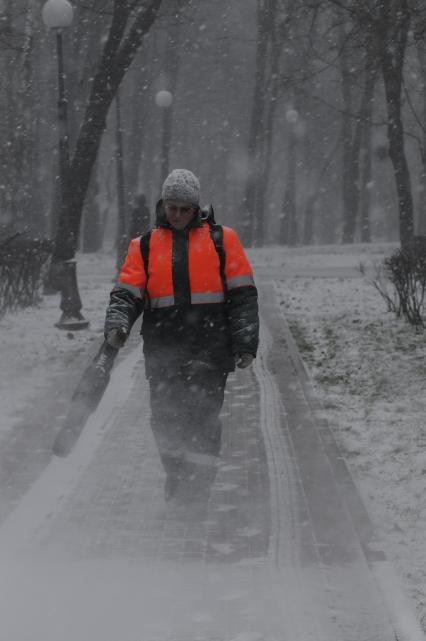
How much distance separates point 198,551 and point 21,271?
10.8 m

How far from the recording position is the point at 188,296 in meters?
5.27

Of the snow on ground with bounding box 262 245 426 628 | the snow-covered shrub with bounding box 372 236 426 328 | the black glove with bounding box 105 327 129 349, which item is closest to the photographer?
the black glove with bounding box 105 327 129 349

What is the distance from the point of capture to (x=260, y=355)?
11406 millimetres

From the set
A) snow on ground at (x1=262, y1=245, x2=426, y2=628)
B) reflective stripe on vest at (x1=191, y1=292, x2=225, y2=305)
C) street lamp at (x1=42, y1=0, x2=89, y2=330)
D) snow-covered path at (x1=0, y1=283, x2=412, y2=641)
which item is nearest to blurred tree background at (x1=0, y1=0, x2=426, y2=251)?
street lamp at (x1=42, y1=0, x2=89, y2=330)

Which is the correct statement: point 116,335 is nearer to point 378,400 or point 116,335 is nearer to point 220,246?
point 220,246

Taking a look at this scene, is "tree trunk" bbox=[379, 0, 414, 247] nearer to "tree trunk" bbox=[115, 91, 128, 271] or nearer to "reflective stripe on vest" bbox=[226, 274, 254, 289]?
"tree trunk" bbox=[115, 91, 128, 271]

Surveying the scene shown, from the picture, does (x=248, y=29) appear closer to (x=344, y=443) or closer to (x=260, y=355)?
(x=260, y=355)

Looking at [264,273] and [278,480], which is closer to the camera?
[278,480]

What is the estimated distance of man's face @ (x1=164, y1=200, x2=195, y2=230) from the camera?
5254mm

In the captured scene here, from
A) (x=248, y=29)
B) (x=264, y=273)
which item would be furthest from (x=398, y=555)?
(x=248, y=29)

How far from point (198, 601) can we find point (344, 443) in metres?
3.24

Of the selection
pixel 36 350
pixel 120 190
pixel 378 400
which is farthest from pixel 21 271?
pixel 120 190

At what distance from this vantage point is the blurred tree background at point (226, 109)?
2127 cm

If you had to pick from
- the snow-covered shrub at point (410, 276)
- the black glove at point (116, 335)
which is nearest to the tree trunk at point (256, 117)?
the snow-covered shrub at point (410, 276)
